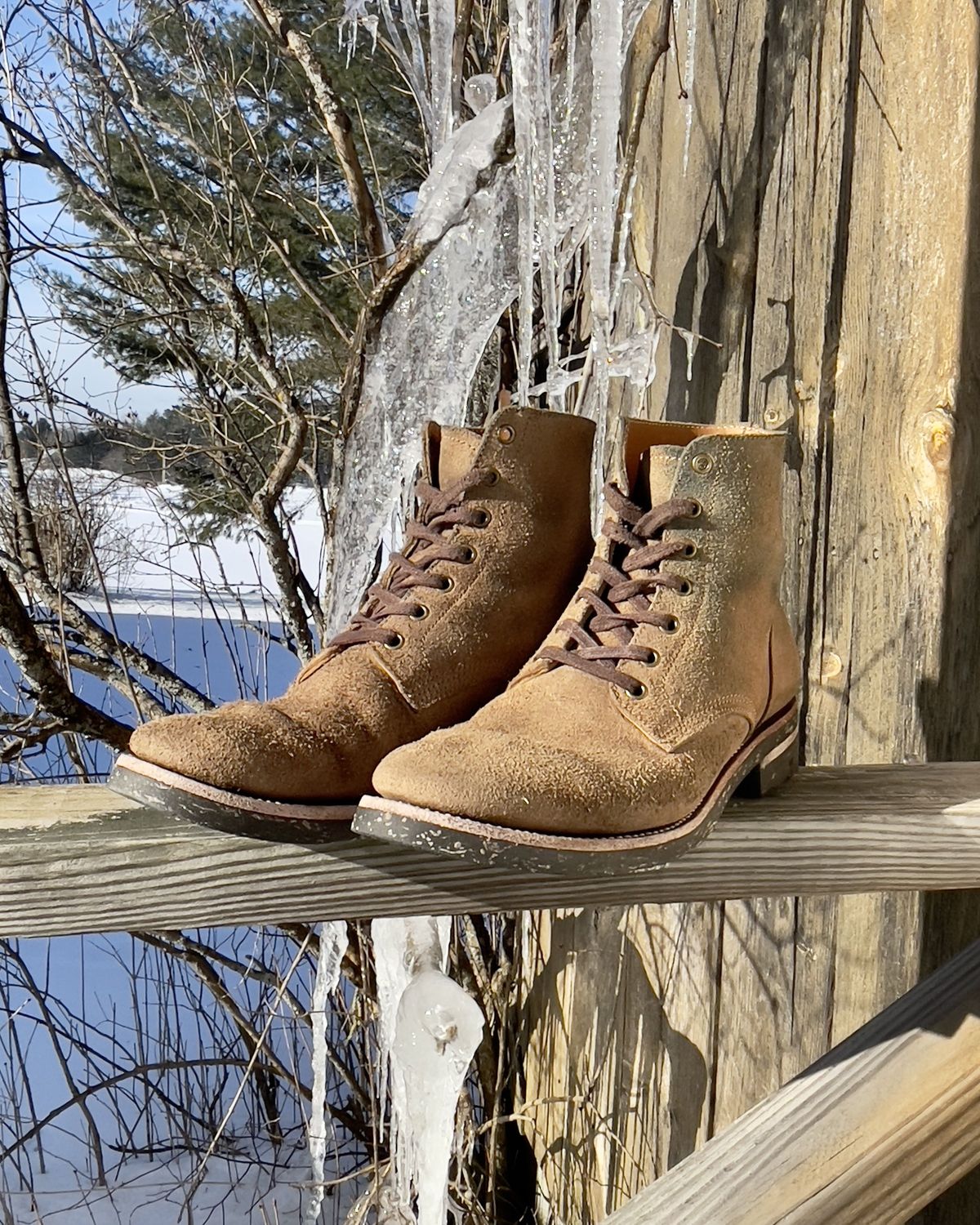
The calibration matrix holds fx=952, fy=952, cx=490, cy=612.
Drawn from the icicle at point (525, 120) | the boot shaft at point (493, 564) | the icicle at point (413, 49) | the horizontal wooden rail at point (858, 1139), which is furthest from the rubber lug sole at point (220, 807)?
the icicle at point (413, 49)

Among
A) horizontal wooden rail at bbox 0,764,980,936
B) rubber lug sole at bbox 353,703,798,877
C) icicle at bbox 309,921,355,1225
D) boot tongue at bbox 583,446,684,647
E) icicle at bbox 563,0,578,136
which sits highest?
icicle at bbox 563,0,578,136

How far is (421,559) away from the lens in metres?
0.69

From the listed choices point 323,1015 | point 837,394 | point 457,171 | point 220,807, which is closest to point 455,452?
point 220,807

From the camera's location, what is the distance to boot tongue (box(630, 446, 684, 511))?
0.63 m

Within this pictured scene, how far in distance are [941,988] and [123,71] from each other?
200 centimetres

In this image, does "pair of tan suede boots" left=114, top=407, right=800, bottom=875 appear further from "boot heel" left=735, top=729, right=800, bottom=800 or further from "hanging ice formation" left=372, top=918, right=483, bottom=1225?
"hanging ice formation" left=372, top=918, right=483, bottom=1225

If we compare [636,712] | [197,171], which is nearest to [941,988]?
[636,712]

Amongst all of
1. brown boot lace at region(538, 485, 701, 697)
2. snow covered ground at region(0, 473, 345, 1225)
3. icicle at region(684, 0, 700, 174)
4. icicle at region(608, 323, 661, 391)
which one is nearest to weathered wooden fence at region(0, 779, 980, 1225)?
brown boot lace at region(538, 485, 701, 697)

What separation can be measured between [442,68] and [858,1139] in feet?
4.33

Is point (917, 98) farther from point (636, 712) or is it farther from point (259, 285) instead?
point (259, 285)

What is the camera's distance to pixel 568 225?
120 centimetres

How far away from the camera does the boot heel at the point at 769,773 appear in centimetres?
65

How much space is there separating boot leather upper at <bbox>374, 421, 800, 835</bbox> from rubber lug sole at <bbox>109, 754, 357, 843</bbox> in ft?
0.17

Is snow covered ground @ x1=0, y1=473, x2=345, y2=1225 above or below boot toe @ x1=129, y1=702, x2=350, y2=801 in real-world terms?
below
